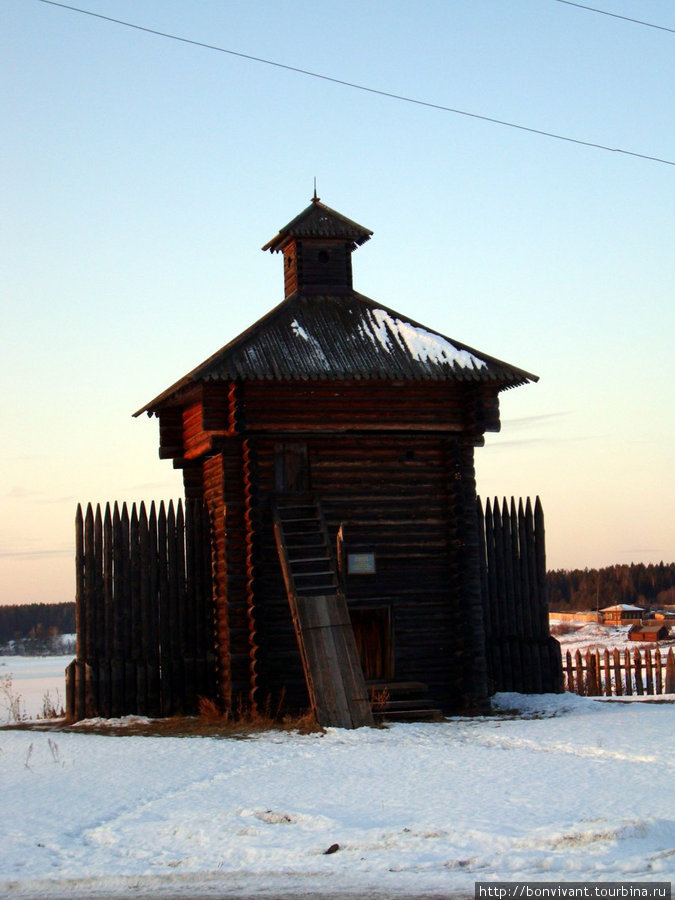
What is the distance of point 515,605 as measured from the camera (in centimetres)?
2109

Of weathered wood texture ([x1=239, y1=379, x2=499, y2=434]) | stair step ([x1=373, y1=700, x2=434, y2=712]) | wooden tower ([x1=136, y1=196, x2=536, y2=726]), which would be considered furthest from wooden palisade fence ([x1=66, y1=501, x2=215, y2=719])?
stair step ([x1=373, y1=700, x2=434, y2=712])

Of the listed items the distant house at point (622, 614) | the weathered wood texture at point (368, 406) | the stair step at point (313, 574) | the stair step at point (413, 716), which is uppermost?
the weathered wood texture at point (368, 406)

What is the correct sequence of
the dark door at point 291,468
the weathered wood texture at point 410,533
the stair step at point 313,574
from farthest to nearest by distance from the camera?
the weathered wood texture at point 410,533
the dark door at point 291,468
the stair step at point 313,574

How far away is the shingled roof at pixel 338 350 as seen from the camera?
17.8 metres

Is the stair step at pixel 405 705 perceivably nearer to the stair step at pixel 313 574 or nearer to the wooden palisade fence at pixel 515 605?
the stair step at pixel 313 574

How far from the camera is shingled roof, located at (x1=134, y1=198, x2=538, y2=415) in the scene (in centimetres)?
1783

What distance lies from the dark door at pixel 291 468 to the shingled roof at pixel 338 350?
1.22m

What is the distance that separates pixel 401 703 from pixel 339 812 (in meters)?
7.38

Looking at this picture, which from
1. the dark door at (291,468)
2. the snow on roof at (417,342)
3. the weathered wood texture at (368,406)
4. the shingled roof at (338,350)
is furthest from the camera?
the snow on roof at (417,342)

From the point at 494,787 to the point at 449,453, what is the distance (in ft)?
29.6

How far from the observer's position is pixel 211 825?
9172mm

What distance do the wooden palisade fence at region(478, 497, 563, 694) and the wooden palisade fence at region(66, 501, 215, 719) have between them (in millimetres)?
5297

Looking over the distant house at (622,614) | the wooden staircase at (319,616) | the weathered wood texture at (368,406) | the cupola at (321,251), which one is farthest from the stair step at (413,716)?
the distant house at (622,614)

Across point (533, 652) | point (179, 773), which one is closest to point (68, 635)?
point (533, 652)
